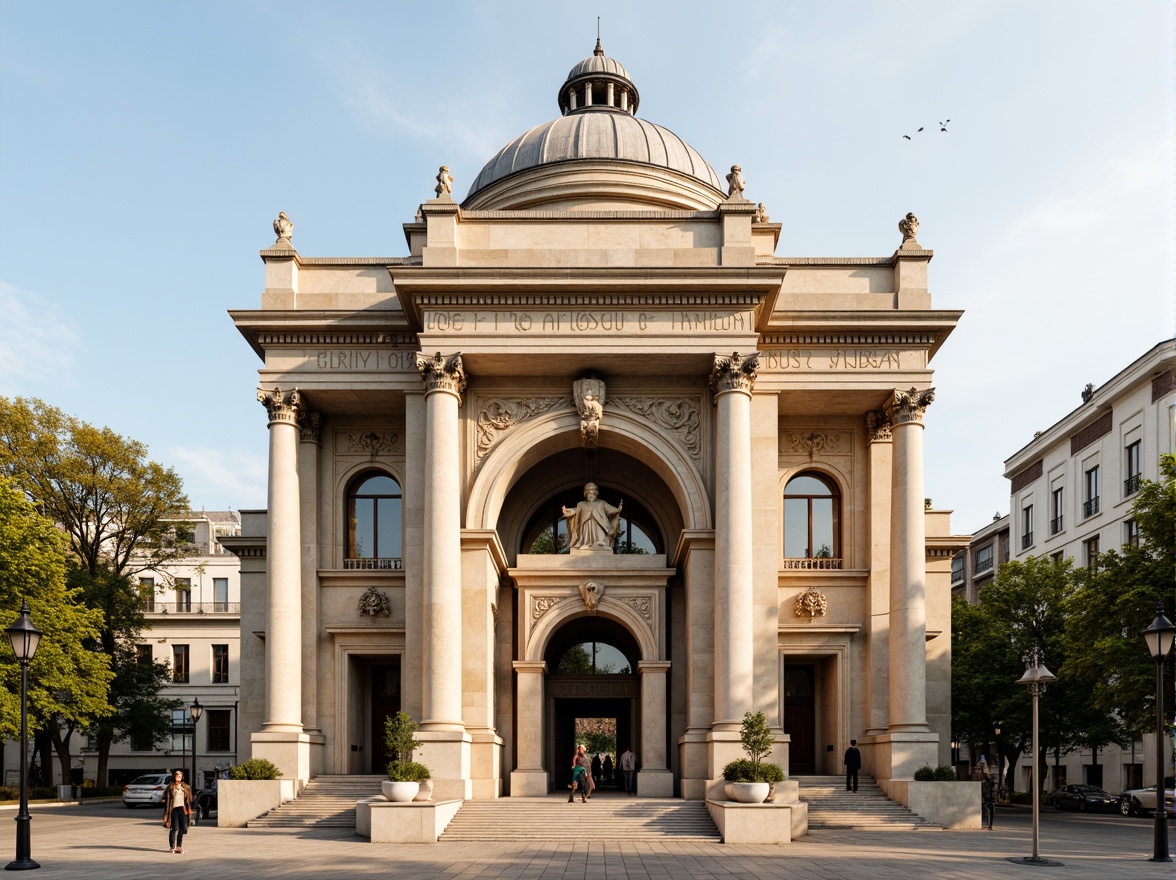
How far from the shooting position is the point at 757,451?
105 ft

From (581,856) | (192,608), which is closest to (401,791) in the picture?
(581,856)

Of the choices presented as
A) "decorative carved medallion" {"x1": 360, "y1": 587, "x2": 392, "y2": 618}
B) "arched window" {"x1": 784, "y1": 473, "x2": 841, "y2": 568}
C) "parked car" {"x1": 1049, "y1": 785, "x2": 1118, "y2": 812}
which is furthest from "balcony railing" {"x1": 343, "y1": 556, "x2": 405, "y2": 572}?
"parked car" {"x1": 1049, "y1": 785, "x2": 1118, "y2": 812}

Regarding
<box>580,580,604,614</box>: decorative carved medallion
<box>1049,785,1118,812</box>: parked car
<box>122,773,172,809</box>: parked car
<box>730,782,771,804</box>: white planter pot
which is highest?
<box>580,580,604,614</box>: decorative carved medallion

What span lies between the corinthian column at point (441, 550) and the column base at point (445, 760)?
26 cm

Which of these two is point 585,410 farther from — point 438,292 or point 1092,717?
point 1092,717

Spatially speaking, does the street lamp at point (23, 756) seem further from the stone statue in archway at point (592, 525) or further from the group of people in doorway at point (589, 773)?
the stone statue in archway at point (592, 525)

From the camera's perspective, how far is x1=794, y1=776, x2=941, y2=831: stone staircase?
92.2 ft

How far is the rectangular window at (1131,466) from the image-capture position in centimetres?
5125

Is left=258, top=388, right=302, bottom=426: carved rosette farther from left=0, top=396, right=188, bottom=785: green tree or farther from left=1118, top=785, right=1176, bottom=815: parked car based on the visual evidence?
left=1118, top=785, right=1176, bottom=815: parked car

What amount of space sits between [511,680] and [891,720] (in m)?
10.7

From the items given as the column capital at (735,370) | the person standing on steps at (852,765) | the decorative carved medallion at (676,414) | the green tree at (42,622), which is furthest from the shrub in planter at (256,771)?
the column capital at (735,370)

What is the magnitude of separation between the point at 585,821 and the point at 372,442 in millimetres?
13557

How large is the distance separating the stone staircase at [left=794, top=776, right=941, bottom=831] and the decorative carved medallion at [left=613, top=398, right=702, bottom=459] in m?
9.51

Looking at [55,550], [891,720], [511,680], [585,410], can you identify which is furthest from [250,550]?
[891,720]
